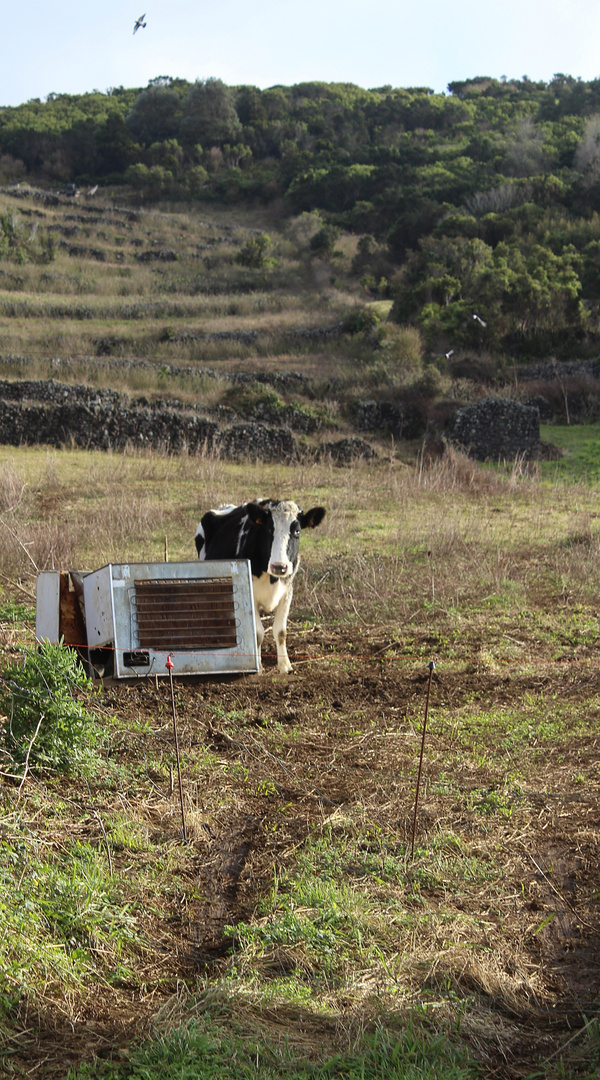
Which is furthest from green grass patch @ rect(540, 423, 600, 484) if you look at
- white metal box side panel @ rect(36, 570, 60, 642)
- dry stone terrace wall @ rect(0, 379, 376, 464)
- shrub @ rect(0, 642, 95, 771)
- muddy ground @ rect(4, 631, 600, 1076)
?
shrub @ rect(0, 642, 95, 771)

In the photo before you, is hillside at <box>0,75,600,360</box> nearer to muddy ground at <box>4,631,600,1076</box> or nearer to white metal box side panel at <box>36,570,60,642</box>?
muddy ground at <box>4,631,600,1076</box>

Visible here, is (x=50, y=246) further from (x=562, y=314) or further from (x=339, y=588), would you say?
(x=339, y=588)

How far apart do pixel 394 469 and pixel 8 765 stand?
16.4m

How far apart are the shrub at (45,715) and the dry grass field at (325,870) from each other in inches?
3.5

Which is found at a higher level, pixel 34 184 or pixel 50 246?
pixel 34 184

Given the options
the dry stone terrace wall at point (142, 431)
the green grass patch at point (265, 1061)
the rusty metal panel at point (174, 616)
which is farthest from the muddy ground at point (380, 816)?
the dry stone terrace wall at point (142, 431)

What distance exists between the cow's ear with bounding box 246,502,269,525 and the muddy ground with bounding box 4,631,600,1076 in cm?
140

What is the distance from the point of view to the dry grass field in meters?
3.05

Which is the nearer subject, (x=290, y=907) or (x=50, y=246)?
(x=290, y=907)

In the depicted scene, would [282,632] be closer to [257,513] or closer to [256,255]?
[257,513]

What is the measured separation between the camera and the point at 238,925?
12.3ft

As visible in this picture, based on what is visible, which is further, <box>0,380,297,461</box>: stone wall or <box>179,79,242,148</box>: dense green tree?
<box>179,79,242,148</box>: dense green tree

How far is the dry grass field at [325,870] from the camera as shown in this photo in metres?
3.05

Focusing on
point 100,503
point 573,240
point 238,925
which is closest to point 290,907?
point 238,925
